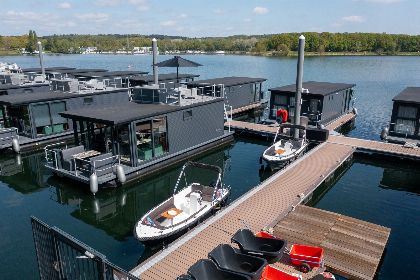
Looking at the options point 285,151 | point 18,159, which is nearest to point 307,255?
point 285,151

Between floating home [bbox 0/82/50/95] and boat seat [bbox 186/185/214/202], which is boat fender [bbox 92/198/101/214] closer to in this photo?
boat seat [bbox 186/185/214/202]

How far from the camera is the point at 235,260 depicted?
1129cm

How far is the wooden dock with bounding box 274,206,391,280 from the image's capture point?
12125 mm

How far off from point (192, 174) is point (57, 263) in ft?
50.8

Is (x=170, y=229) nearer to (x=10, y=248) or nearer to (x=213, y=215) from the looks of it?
(x=213, y=215)

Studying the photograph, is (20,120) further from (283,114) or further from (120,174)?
(283,114)

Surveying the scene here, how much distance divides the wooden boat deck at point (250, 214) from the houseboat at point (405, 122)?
713 cm

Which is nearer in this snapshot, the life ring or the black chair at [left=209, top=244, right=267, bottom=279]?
the black chair at [left=209, top=244, right=267, bottom=279]

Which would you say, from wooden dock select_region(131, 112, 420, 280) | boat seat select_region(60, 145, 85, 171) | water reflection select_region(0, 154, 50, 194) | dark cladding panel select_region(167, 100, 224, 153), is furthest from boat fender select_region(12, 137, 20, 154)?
wooden dock select_region(131, 112, 420, 280)

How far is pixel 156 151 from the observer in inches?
931

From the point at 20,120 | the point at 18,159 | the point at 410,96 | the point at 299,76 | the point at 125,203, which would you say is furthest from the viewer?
the point at 20,120

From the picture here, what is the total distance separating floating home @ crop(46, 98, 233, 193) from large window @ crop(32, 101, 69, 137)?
5703 mm

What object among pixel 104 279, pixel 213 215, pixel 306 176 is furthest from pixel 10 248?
pixel 306 176

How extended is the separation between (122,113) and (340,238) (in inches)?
611
